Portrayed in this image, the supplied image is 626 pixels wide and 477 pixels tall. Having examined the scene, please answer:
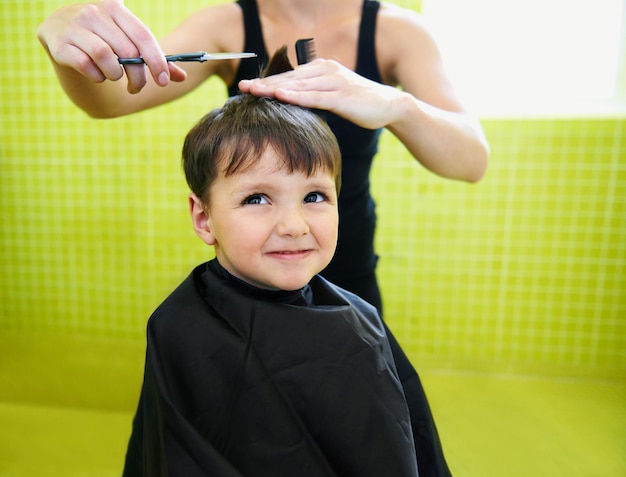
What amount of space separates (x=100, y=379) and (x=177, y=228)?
858mm

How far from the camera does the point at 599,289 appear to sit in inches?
118

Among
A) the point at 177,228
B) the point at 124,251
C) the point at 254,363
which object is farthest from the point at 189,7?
the point at 254,363

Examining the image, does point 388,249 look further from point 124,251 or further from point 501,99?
point 124,251

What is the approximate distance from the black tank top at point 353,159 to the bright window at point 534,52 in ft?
5.59

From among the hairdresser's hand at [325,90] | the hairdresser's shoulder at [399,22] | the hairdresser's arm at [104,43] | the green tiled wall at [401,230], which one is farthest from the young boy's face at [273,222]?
the green tiled wall at [401,230]

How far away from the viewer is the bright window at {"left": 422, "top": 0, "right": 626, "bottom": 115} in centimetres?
297

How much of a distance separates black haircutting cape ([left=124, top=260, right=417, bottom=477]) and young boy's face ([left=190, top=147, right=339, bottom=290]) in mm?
77

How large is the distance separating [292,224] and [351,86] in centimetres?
26

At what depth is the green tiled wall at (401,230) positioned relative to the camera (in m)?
2.94

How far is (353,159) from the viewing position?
1447 mm

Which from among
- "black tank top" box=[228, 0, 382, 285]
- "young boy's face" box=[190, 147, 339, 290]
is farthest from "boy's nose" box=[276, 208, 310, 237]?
"black tank top" box=[228, 0, 382, 285]

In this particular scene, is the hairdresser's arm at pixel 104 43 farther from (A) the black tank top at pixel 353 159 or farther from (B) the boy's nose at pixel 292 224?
(A) the black tank top at pixel 353 159

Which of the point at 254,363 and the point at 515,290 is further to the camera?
the point at 515,290

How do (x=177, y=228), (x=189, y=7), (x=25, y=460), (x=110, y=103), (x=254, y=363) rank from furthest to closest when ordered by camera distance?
1. (x=177, y=228)
2. (x=189, y=7)
3. (x=25, y=460)
4. (x=110, y=103)
5. (x=254, y=363)
